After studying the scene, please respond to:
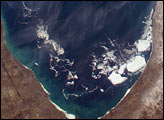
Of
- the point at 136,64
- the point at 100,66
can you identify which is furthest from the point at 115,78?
the point at 136,64

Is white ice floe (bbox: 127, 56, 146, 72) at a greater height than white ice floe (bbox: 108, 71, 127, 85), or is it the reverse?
white ice floe (bbox: 127, 56, 146, 72)

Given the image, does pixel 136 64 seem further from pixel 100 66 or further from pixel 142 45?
pixel 100 66

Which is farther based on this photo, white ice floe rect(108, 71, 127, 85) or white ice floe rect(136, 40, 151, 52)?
white ice floe rect(136, 40, 151, 52)

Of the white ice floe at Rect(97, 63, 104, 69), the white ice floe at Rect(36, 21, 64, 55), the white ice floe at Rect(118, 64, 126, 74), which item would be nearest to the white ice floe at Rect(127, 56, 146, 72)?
the white ice floe at Rect(118, 64, 126, 74)

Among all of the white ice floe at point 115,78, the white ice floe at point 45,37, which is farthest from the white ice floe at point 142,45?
the white ice floe at point 45,37

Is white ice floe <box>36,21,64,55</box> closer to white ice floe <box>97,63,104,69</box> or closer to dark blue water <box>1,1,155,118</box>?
dark blue water <box>1,1,155,118</box>

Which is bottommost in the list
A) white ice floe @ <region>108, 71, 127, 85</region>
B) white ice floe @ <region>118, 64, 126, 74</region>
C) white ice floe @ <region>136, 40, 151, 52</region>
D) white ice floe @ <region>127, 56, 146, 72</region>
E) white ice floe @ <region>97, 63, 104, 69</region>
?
white ice floe @ <region>108, 71, 127, 85</region>

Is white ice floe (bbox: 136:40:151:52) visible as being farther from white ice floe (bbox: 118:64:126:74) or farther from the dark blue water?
white ice floe (bbox: 118:64:126:74)
